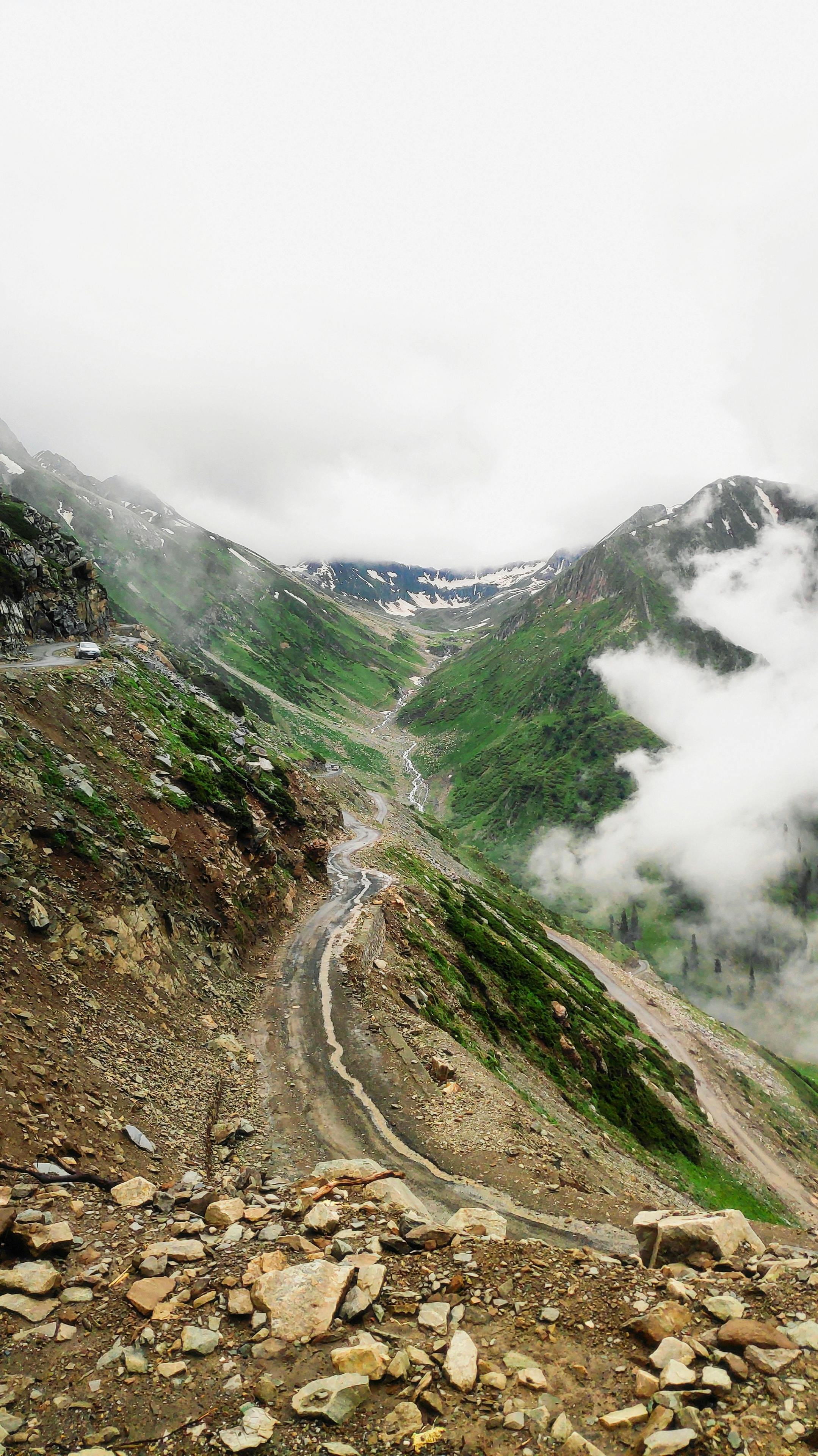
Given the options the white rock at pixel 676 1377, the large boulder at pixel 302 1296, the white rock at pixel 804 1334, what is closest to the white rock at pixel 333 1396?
the large boulder at pixel 302 1296

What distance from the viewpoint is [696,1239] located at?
13422 mm

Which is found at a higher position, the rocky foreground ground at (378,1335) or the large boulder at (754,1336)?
the large boulder at (754,1336)

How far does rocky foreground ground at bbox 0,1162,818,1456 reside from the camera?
8023mm

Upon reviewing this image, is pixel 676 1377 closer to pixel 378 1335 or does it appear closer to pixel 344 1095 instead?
pixel 378 1335

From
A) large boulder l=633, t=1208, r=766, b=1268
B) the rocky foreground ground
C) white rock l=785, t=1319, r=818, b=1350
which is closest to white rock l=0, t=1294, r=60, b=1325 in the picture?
the rocky foreground ground

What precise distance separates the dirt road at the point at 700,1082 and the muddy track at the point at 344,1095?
8166 centimetres

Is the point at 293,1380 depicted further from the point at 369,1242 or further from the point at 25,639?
the point at 25,639

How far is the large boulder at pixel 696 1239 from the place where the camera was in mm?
13250

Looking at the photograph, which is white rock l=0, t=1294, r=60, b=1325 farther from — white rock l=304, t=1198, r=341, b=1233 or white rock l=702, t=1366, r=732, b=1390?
white rock l=702, t=1366, r=732, b=1390

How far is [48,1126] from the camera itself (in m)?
15.4

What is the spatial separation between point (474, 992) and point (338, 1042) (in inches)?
876

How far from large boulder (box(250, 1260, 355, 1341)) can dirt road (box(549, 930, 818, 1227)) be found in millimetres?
98969

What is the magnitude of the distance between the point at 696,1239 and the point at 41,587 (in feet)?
306

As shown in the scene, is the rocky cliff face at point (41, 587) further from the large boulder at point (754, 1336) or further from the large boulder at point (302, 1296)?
the large boulder at point (754, 1336)
